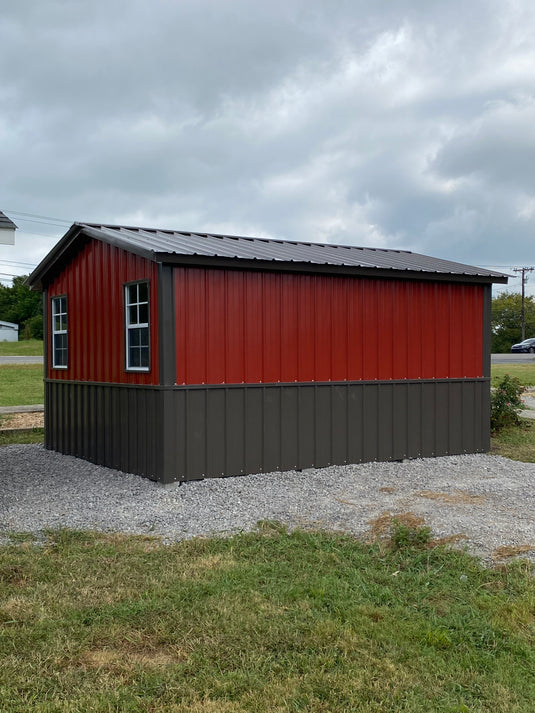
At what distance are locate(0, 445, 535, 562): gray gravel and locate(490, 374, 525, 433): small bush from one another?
3.38 meters

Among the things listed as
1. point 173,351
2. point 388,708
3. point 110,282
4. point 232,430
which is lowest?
point 388,708

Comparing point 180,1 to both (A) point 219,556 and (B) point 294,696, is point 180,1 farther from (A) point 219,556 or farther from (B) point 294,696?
(B) point 294,696

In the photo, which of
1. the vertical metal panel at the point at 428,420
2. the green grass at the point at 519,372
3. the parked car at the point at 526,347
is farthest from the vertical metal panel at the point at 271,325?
the parked car at the point at 526,347

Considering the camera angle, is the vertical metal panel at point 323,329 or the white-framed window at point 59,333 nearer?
the vertical metal panel at point 323,329

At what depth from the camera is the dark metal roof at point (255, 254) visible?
8547 mm

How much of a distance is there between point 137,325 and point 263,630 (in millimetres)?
5669

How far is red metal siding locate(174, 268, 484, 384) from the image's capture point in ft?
28.5

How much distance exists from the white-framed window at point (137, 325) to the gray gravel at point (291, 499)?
1.51 m

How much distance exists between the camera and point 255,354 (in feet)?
29.8

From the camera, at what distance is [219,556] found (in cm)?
555

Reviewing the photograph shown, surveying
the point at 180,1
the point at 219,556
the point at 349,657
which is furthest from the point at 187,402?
the point at 180,1

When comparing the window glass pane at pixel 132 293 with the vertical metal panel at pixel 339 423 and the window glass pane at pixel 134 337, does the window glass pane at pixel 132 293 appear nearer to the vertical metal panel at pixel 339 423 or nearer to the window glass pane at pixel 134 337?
the window glass pane at pixel 134 337

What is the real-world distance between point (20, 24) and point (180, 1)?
8.33 feet

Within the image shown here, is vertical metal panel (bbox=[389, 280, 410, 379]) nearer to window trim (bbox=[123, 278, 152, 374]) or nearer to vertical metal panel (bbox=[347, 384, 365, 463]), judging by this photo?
vertical metal panel (bbox=[347, 384, 365, 463])
